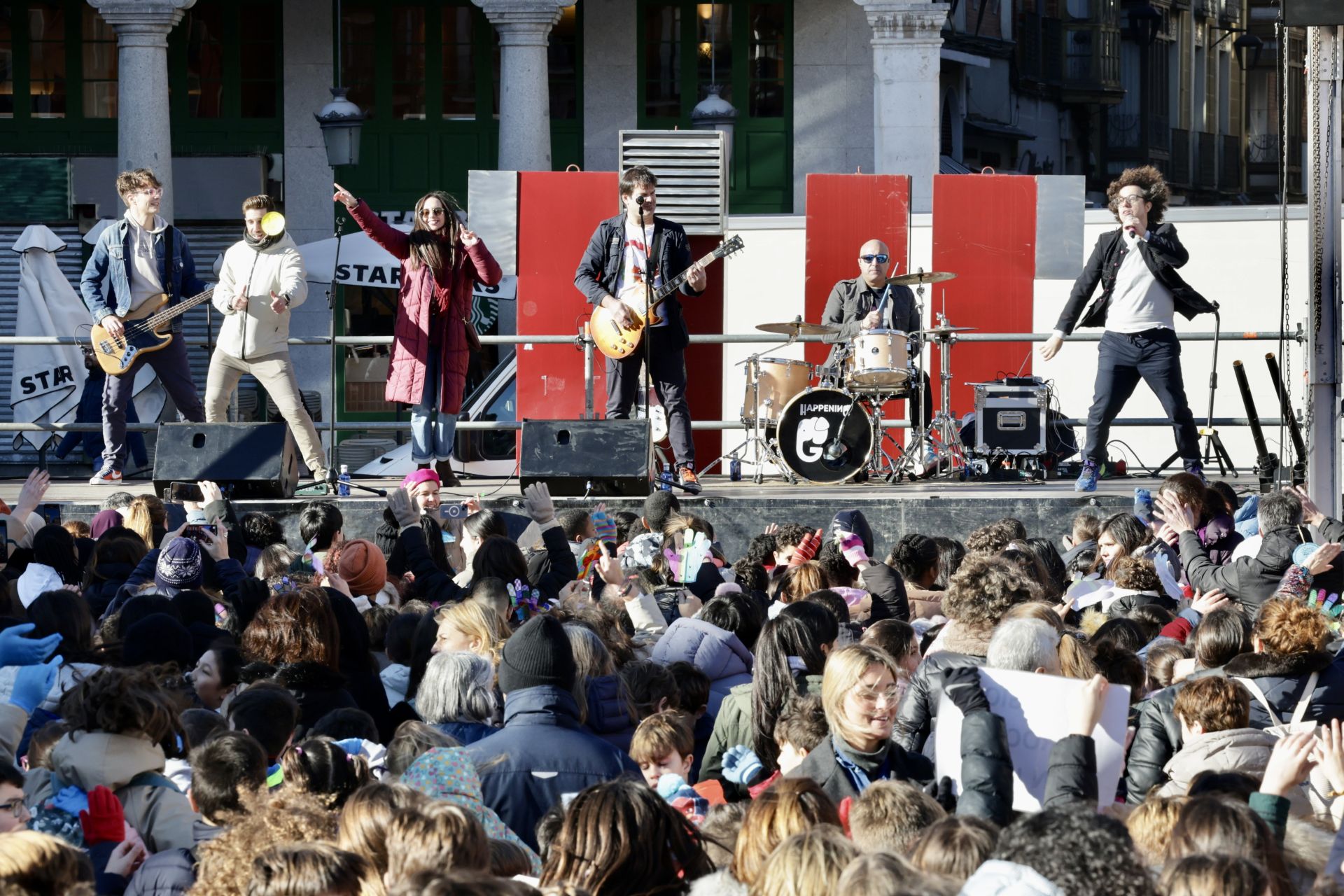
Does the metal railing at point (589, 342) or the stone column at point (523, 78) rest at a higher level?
the stone column at point (523, 78)

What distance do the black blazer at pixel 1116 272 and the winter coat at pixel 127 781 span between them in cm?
771

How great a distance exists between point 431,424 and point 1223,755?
24.9 feet

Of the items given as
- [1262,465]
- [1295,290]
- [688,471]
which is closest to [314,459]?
[688,471]

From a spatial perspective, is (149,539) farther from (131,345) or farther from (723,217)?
(723,217)

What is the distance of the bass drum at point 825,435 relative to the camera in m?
12.4

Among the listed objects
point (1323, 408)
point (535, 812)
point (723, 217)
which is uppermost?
point (723, 217)

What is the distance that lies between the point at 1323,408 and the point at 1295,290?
28.0 feet

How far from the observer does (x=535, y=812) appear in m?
4.92

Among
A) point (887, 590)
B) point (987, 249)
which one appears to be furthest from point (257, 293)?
point (887, 590)

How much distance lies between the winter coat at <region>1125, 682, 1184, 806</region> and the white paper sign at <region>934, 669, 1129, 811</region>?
498 millimetres

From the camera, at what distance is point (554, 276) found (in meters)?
14.9

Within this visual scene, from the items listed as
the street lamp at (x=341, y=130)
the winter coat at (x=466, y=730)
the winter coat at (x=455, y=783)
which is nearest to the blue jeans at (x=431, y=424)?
the winter coat at (x=466, y=730)

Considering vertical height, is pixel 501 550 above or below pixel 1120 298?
below

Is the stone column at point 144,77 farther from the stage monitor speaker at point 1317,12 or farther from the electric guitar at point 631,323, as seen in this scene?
the stage monitor speaker at point 1317,12
